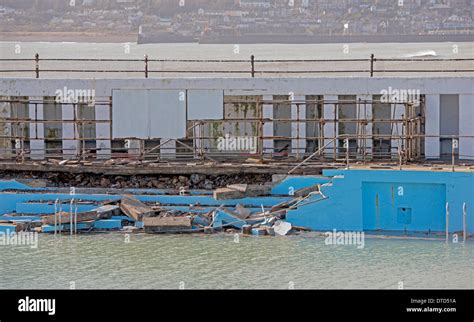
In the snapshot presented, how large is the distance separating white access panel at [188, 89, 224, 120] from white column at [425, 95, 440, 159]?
18.0 feet

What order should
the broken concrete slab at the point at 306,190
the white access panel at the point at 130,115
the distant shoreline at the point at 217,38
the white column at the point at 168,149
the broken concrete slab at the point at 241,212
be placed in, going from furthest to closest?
1. the distant shoreline at the point at 217,38
2. the white column at the point at 168,149
3. the white access panel at the point at 130,115
4. the broken concrete slab at the point at 306,190
5. the broken concrete slab at the point at 241,212

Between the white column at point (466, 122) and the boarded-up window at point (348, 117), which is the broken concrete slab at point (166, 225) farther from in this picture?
the white column at point (466, 122)

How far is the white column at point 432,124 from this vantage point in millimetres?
34969

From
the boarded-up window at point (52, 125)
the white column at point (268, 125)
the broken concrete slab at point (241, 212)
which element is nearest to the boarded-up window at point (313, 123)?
the white column at point (268, 125)

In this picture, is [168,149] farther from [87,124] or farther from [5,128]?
[5,128]

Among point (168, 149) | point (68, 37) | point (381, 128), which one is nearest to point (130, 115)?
point (168, 149)

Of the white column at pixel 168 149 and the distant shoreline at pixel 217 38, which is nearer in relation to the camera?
the white column at pixel 168 149

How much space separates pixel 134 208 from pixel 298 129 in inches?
258

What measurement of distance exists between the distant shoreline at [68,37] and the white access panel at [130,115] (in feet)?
156

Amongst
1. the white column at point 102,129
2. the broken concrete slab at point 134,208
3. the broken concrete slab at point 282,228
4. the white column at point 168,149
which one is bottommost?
the broken concrete slab at point 282,228

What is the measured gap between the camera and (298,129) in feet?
117

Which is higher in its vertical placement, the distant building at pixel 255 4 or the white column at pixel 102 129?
the distant building at pixel 255 4

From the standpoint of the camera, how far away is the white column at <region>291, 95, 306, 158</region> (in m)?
35.5
